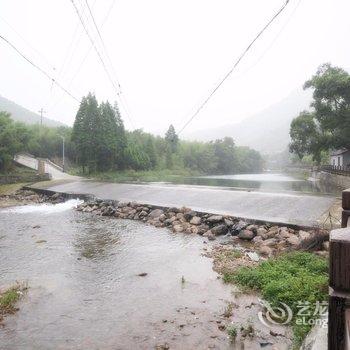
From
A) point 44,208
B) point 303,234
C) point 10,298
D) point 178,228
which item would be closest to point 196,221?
point 178,228

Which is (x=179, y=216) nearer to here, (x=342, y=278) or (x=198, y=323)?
(x=198, y=323)

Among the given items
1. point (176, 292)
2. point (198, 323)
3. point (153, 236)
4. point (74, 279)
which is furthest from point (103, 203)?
point (198, 323)

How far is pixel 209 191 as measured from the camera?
2216cm

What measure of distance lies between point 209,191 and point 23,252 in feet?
44.0

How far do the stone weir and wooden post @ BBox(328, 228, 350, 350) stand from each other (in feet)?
26.0

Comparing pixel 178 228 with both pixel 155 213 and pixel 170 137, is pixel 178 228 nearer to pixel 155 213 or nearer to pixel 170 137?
pixel 155 213

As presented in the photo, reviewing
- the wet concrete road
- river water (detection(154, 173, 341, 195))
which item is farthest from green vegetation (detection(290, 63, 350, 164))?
the wet concrete road

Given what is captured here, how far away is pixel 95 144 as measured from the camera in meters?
46.2

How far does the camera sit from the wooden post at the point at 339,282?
1438 mm

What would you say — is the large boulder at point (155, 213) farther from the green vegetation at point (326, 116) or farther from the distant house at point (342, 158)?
the distant house at point (342, 158)

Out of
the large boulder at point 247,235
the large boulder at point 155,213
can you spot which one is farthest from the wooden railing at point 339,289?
the large boulder at point 155,213

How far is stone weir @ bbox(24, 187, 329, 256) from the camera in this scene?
10209 mm

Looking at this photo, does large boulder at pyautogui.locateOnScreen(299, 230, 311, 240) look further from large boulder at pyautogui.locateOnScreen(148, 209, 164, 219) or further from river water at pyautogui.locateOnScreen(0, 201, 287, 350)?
large boulder at pyautogui.locateOnScreen(148, 209, 164, 219)

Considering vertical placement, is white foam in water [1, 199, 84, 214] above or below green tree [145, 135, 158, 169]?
below
